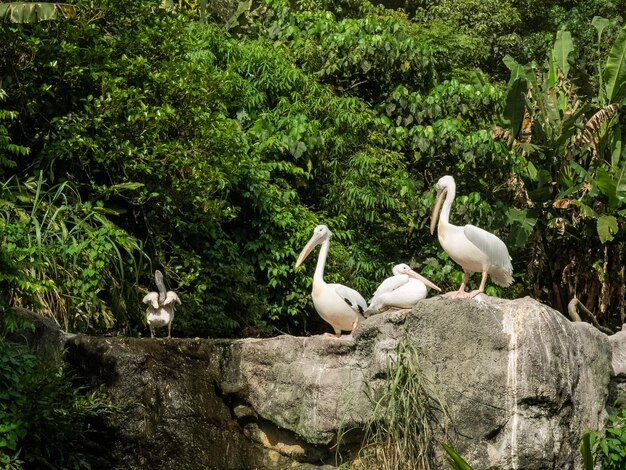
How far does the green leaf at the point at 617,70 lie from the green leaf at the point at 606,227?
6.79 feet

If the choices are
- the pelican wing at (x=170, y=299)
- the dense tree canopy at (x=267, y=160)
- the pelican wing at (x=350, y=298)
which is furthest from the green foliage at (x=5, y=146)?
the pelican wing at (x=350, y=298)

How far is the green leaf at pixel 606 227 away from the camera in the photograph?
46.6 feet

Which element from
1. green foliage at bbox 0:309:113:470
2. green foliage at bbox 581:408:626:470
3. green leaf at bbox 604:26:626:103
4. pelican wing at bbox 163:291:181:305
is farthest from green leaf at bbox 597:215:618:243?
green foliage at bbox 0:309:113:470

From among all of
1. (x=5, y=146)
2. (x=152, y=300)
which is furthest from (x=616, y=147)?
(x=5, y=146)

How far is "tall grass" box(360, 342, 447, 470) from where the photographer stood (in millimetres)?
8750

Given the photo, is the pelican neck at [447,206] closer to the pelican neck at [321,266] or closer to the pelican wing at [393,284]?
the pelican wing at [393,284]

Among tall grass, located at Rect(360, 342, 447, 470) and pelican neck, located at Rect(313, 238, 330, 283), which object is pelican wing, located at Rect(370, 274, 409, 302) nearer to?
pelican neck, located at Rect(313, 238, 330, 283)

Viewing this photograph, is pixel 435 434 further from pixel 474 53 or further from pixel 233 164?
pixel 474 53

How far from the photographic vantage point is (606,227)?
564 inches

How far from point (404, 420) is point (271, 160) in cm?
691

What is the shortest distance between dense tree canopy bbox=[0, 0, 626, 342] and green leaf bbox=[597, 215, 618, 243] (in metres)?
0.03

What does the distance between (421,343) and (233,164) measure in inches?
202

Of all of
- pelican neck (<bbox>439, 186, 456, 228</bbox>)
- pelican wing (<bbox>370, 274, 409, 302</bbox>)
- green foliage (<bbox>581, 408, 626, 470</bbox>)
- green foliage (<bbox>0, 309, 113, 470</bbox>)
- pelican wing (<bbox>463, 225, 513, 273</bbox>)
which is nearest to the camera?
green foliage (<bbox>0, 309, 113, 470</bbox>)

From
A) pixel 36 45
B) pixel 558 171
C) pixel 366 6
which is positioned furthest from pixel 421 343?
pixel 366 6
